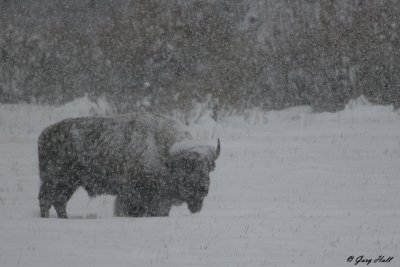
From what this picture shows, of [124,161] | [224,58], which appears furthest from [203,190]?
[224,58]

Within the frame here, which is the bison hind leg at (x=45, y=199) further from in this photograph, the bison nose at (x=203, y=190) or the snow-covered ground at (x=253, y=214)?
the bison nose at (x=203, y=190)

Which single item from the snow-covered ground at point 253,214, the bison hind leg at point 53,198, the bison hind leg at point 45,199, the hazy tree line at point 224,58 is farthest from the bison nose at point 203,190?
the hazy tree line at point 224,58

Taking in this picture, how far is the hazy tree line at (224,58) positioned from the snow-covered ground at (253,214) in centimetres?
633

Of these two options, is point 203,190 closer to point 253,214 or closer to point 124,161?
point 253,214

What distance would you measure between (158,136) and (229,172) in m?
4.11

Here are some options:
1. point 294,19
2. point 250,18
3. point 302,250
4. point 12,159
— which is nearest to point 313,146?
point 12,159

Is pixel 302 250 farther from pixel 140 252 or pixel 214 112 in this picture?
pixel 214 112

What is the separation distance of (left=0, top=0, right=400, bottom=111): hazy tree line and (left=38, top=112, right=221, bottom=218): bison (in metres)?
12.2

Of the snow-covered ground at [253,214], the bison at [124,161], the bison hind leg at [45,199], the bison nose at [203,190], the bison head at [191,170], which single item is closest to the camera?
the snow-covered ground at [253,214]

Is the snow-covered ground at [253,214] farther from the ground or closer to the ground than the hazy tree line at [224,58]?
closer to the ground

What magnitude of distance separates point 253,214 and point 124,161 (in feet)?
5.97

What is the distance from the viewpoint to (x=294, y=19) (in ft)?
84.2

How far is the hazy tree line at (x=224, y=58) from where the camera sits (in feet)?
75.7

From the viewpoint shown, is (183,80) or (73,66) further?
(73,66)
